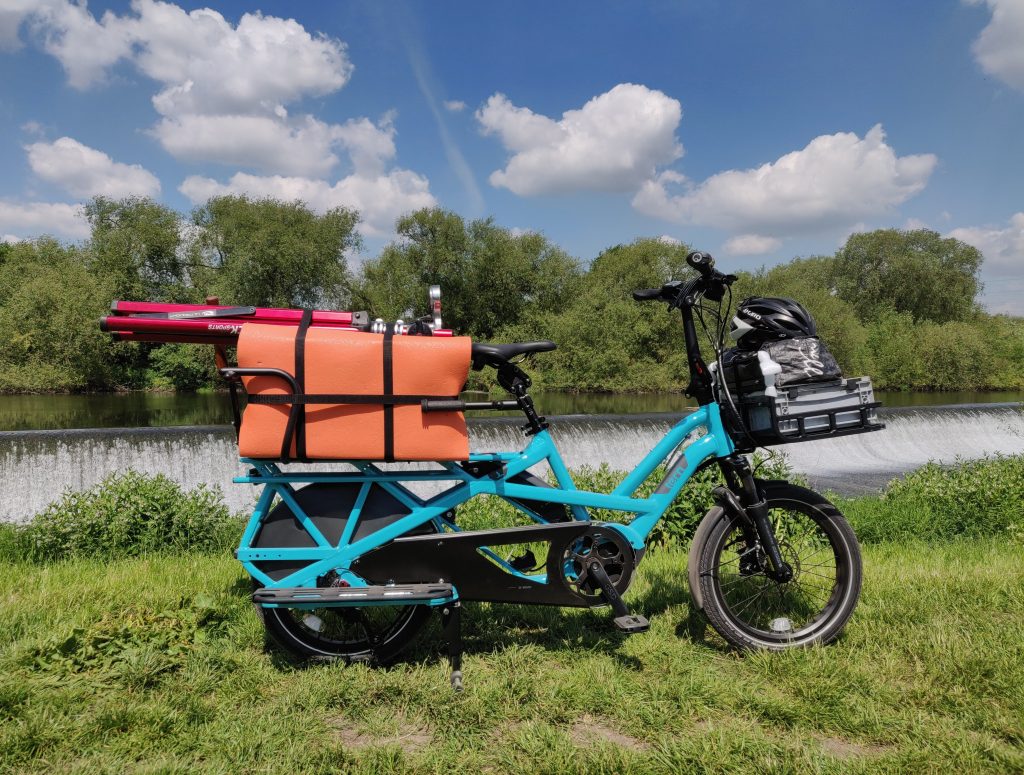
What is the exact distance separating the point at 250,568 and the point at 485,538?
1.15m

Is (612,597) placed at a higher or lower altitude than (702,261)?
lower

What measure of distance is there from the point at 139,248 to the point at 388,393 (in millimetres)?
39354

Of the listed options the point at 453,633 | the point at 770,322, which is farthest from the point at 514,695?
the point at 770,322

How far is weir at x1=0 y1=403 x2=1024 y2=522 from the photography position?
35.1 feet

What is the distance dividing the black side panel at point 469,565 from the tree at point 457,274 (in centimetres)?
3482

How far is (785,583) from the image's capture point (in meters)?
3.54

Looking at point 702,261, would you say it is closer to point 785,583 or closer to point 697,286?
point 697,286

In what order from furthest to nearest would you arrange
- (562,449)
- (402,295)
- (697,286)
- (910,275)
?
1. (910,275)
2. (402,295)
3. (562,449)
4. (697,286)

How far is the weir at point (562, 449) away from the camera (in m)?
10.7

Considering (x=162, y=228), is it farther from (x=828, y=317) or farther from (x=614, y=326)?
(x=828, y=317)

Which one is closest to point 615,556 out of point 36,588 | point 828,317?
point 36,588

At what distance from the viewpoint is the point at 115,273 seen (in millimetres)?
34688

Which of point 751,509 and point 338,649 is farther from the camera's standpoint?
point 751,509

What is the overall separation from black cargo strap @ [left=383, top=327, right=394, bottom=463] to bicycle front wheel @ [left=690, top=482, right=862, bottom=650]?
166 centimetres
